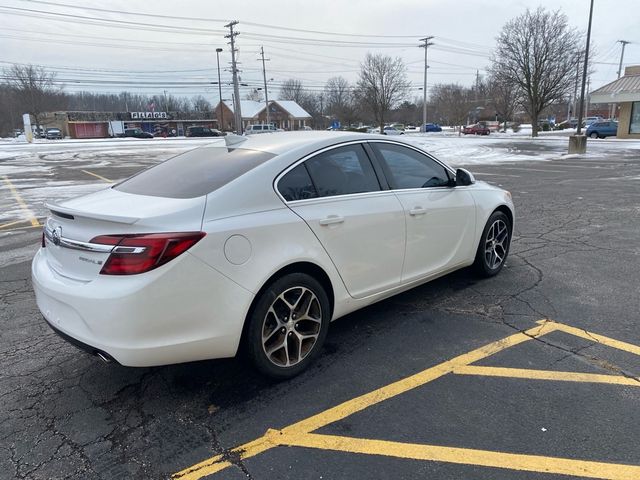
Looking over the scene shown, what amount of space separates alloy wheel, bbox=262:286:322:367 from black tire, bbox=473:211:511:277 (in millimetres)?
2356

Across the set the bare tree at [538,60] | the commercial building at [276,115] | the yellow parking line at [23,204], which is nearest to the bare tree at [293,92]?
the commercial building at [276,115]

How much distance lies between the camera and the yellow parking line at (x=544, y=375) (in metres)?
3.16

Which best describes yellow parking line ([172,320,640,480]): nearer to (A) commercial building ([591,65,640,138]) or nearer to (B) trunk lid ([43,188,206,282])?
(B) trunk lid ([43,188,206,282])

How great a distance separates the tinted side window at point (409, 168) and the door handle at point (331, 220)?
75 centimetres

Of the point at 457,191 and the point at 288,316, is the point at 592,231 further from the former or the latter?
the point at 288,316

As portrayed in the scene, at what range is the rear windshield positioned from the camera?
3.13 meters

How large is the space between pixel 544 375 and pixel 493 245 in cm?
209

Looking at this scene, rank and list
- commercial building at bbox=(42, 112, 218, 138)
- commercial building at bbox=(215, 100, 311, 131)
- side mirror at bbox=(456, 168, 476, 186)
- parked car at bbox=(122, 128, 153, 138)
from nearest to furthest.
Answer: side mirror at bbox=(456, 168, 476, 186), parked car at bbox=(122, 128, 153, 138), commercial building at bbox=(42, 112, 218, 138), commercial building at bbox=(215, 100, 311, 131)

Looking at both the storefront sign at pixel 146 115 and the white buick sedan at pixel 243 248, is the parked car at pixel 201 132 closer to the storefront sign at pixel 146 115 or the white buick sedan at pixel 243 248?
the storefront sign at pixel 146 115

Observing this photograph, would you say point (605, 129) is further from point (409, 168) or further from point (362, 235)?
→ point (362, 235)

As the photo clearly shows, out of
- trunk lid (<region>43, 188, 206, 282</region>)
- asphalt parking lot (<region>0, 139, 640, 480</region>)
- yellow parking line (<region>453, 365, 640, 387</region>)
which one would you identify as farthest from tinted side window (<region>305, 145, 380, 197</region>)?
yellow parking line (<region>453, 365, 640, 387</region>)

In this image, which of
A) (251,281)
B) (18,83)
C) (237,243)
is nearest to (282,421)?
(251,281)

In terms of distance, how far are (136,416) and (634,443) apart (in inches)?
110

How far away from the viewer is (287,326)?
317cm
